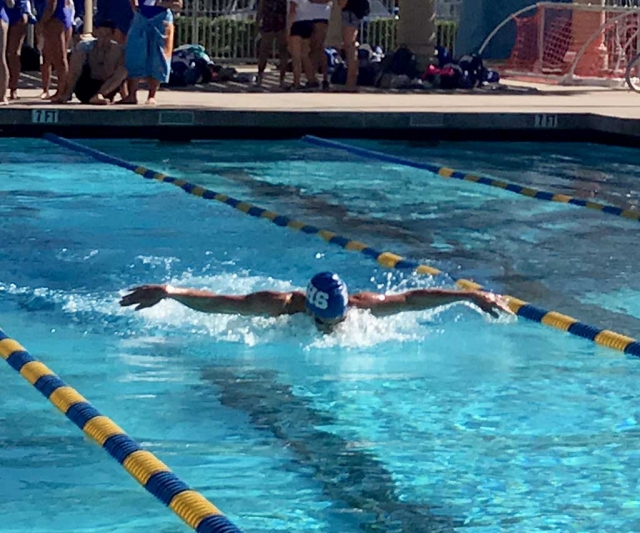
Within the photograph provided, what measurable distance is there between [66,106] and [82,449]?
8.40m

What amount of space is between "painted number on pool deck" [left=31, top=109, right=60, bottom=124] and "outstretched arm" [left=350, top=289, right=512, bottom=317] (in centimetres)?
693

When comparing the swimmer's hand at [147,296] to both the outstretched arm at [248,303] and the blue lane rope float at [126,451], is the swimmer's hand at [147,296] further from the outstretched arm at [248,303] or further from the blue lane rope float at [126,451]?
the blue lane rope float at [126,451]

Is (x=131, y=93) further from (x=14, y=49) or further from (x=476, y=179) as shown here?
(x=476, y=179)

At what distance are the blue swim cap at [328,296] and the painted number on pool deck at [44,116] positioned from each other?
7.09 m

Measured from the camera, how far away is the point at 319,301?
5664 mm

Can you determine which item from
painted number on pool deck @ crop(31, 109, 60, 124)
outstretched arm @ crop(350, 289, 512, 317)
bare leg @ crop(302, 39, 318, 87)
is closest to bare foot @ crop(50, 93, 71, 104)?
painted number on pool deck @ crop(31, 109, 60, 124)

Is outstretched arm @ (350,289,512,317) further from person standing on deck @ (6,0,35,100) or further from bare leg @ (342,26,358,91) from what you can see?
bare leg @ (342,26,358,91)

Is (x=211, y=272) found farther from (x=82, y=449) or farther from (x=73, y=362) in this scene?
(x=82, y=449)

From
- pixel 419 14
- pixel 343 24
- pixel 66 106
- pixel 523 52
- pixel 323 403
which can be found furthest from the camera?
pixel 523 52

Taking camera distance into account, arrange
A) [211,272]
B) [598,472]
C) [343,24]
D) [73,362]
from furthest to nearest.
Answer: [343,24] → [211,272] → [73,362] → [598,472]

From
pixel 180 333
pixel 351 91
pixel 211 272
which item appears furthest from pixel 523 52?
pixel 180 333

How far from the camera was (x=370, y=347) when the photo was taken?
5996 mm

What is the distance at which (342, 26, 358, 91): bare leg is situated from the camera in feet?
48.3

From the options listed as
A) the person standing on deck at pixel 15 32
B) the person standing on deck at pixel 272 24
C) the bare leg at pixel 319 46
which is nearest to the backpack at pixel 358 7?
the bare leg at pixel 319 46
